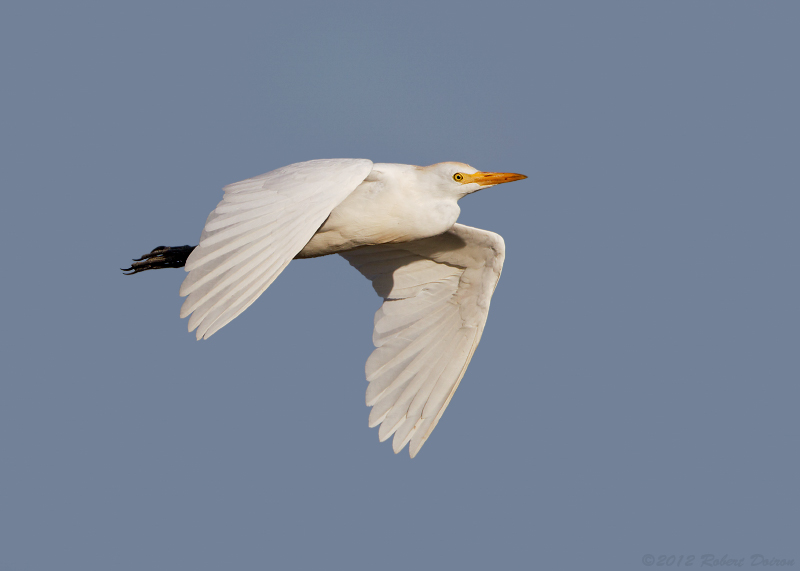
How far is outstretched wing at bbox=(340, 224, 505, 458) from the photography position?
516 inches

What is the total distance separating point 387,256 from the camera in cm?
1377

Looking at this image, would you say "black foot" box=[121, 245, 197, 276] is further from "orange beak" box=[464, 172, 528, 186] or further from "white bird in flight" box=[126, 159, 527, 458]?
"orange beak" box=[464, 172, 528, 186]

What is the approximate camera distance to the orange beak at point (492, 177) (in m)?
12.2

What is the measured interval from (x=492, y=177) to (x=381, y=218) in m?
1.32

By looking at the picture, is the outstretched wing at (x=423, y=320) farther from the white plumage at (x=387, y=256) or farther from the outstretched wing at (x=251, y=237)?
the outstretched wing at (x=251, y=237)

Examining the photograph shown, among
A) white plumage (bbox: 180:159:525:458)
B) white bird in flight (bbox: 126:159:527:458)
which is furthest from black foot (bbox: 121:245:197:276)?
white plumage (bbox: 180:159:525:458)

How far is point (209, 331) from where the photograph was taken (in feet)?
32.7

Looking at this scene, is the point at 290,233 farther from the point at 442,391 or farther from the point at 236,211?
the point at 442,391

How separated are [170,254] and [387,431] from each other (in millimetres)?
3416

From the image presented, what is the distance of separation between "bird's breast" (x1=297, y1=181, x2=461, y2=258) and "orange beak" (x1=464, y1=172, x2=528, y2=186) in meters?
0.33

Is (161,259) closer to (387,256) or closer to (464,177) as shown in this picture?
(387,256)

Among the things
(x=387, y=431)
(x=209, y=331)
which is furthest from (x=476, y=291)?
(x=209, y=331)

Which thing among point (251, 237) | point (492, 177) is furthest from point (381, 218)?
point (251, 237)

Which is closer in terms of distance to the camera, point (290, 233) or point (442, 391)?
point (290, 233)
